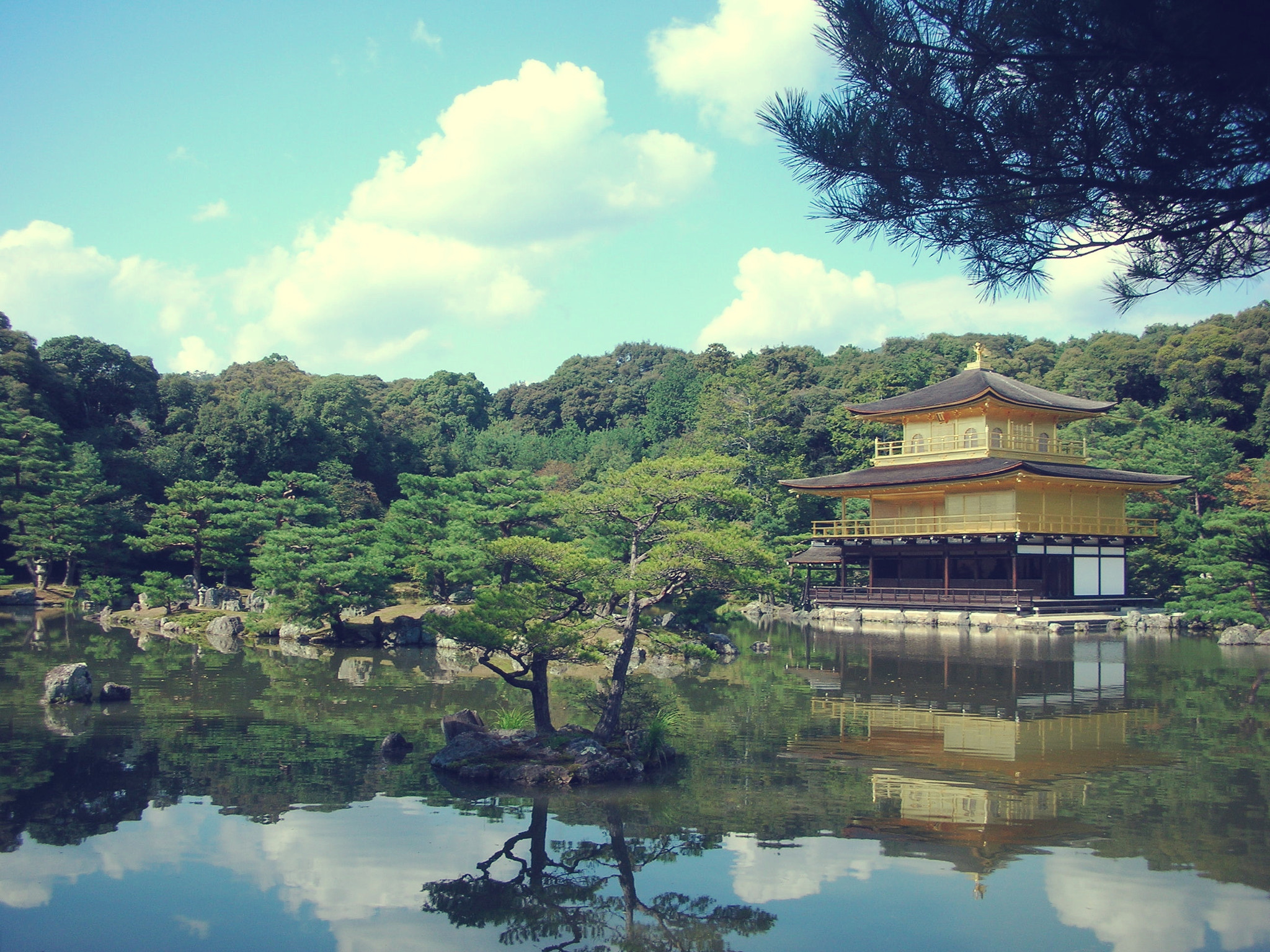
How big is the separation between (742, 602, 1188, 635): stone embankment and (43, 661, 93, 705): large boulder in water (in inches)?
770

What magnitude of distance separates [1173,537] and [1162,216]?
2558 centimetres

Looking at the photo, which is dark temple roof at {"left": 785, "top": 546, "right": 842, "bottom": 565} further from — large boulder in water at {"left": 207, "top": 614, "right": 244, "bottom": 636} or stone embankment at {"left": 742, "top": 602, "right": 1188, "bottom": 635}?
large boulder in water at {"left": 207, "top": 614, "right": 244, "bottom": 636}

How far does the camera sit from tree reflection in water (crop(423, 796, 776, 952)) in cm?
566

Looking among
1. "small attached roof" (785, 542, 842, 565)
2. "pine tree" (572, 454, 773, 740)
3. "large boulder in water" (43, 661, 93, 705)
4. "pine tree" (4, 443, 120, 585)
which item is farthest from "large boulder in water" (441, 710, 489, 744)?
"small attached roof" (785, 542, 842, 565)

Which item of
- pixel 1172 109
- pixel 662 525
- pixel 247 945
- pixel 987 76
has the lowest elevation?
pixel 247 945

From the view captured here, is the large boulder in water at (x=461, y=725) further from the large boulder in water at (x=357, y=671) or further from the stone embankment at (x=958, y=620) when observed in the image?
the stone embankment at (x=958, y=620)

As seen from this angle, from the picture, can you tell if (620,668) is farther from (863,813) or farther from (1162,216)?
(1162,216)

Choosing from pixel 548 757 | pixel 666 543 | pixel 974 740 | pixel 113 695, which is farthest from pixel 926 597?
pixel 113 695

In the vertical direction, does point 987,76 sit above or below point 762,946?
above

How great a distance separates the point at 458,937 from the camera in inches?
221

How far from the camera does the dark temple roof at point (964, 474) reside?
2681 cm

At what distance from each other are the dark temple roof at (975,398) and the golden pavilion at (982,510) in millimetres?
52

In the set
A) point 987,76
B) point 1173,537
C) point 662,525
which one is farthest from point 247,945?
point 1173,537

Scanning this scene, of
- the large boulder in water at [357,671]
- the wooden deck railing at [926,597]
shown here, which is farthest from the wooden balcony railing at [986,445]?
the large boulder in water at [357,671]
